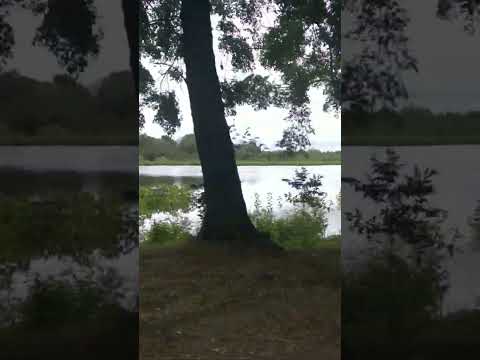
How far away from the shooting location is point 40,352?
86.0 inches

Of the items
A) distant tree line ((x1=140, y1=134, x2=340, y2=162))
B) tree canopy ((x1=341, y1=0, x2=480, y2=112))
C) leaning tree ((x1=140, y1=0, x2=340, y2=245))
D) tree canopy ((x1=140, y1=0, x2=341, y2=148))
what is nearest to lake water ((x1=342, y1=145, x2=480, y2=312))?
tree canopy ((x1=341, y1=0, x2=480, y2=112))

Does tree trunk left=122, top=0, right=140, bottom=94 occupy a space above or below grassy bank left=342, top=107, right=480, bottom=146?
above

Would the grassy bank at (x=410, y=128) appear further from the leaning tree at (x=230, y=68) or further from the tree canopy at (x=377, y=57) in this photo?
the leaning tree at (x=230, y=68)

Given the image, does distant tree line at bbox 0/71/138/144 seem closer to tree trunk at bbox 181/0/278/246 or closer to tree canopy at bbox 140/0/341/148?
tree trunk at bbox 181/0/278/246

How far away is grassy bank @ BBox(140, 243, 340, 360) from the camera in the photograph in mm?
4953

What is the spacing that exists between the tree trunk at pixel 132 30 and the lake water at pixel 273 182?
577 cm

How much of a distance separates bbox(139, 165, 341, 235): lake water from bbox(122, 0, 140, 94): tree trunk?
18.9 feet

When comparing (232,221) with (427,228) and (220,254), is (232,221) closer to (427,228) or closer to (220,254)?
(220,254)

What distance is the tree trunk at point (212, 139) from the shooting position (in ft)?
22.0

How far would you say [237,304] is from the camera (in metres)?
5.97

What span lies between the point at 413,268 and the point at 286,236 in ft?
18.6

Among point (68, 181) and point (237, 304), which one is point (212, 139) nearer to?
point (237, 304)

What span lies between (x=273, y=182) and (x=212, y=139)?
6.53ft

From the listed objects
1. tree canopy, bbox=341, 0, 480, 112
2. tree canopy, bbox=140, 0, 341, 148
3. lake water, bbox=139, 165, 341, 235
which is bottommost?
lake water, bbox=139, 165, 341, 235
